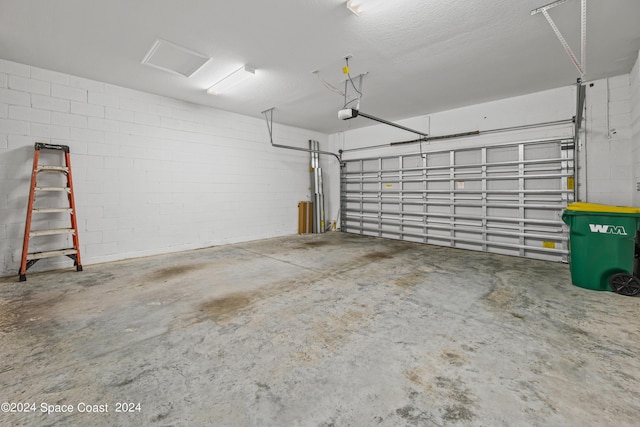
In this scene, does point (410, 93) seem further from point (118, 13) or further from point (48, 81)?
point (48, 81)

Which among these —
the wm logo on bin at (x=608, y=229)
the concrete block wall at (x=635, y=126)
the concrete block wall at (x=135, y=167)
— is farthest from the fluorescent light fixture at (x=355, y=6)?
the concrete block wall at (x=135, y=167)

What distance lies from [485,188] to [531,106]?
4.91 feet

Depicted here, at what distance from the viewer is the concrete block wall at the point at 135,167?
3588mm

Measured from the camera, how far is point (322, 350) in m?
1.87

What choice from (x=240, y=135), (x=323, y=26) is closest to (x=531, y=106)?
(x=323, y=26)

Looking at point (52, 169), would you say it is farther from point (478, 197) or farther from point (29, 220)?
point (478, 197)

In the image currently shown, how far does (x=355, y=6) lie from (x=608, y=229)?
335cm

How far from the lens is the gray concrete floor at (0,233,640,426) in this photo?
1.36 m

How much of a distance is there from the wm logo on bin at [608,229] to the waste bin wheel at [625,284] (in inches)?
17.2

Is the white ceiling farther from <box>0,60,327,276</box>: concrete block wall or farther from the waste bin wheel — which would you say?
the waste bin wheel

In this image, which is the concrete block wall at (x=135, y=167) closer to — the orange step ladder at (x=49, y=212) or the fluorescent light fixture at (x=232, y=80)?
the orange step ladder at (x=49, y=212)

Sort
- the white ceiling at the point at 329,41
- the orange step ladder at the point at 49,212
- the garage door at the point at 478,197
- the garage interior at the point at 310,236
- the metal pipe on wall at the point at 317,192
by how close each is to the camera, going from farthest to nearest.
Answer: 1. the metal pipe on wall at the point at 317,192
2. the garage door at the point at 478,197
3. the orange step ladder at the point at 49,212
4. the white ceiling at the point at 329,41
5. the garage interior at the point at 310,236

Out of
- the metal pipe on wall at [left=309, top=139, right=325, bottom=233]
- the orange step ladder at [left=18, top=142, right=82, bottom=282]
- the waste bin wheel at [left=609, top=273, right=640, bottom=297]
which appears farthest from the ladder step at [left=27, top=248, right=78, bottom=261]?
the waste bin wheel at [left=609, top=273, right=640, bottom=297]

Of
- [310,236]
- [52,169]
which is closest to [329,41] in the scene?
[52,169]
